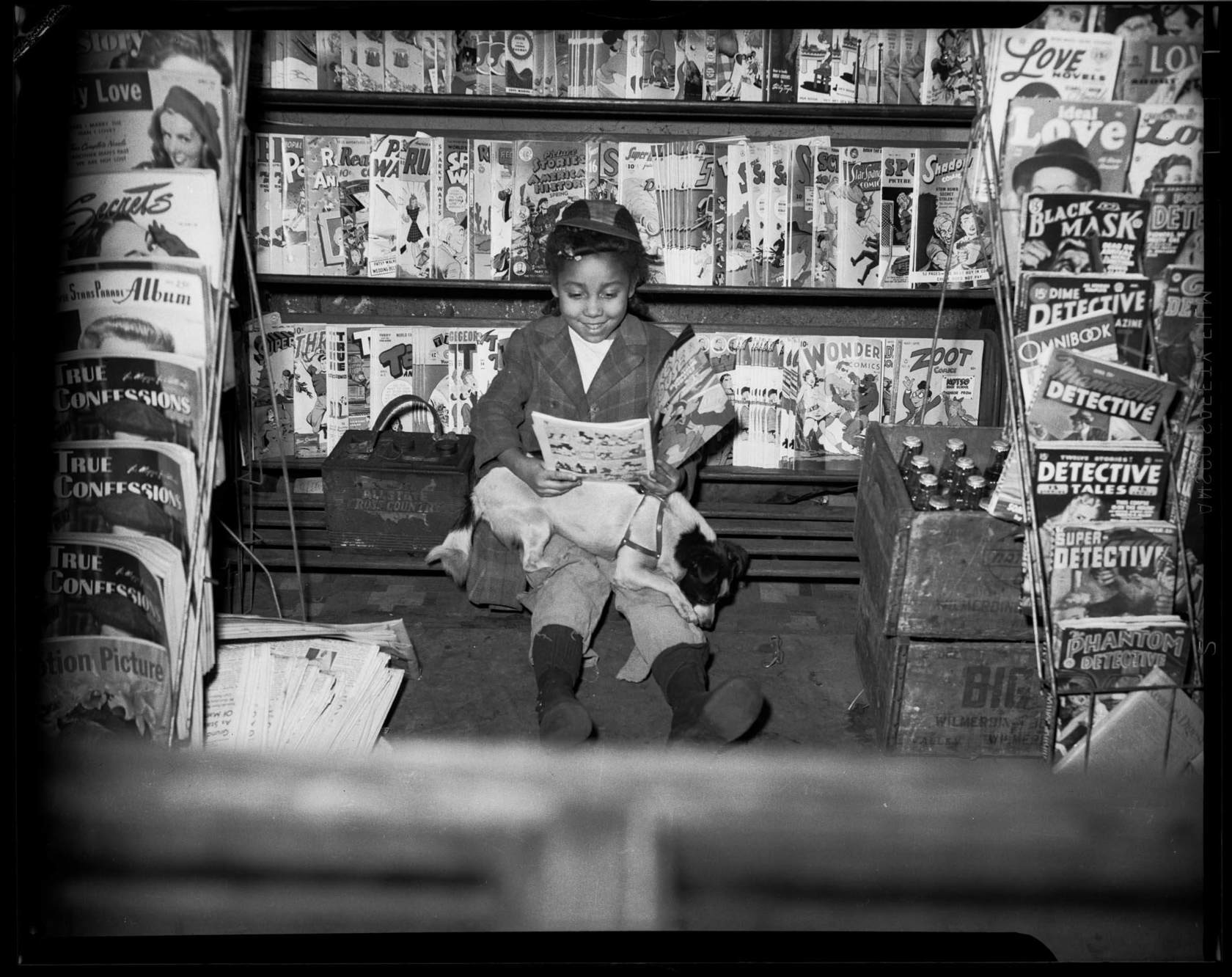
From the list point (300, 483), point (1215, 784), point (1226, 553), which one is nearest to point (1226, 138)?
point (1226, 553)

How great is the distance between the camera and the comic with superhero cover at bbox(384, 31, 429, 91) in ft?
9.55

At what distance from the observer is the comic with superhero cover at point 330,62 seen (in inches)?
114

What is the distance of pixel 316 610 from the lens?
9.27ft

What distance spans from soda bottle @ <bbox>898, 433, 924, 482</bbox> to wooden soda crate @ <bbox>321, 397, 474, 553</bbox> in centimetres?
107

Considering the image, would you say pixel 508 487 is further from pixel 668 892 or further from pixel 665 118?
pixel 665 118

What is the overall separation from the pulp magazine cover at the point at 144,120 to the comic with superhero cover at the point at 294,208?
1.29 metres

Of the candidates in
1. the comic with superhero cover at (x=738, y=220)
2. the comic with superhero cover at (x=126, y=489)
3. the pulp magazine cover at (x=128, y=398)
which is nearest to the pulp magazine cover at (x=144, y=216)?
the pulp magazine cover at (x=128, y=398)

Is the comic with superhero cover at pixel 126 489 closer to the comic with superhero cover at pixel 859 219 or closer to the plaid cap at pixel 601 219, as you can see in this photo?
the plaid cap at pixel 601 219

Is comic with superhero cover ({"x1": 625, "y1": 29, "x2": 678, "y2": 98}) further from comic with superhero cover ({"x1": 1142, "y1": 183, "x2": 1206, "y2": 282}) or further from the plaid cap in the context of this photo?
comic with superhero cover ({"x1": 1142, "y1": 183, "x2": 1206, "y2": 282})

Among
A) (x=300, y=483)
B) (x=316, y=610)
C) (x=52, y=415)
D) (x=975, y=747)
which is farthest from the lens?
(x=300, y=483)

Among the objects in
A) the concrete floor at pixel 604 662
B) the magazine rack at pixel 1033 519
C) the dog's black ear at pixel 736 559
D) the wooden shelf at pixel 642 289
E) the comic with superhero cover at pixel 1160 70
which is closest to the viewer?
the comic with superhero cover at pixel 1160 70

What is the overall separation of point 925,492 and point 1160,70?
2.94ft

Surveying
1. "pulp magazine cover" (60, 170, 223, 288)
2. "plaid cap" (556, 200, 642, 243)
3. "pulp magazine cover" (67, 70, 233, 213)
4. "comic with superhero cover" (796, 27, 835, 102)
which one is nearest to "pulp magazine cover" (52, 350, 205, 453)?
"pulp magazine cover" (60, 170, 223, 288)

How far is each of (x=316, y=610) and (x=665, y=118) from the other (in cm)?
162
